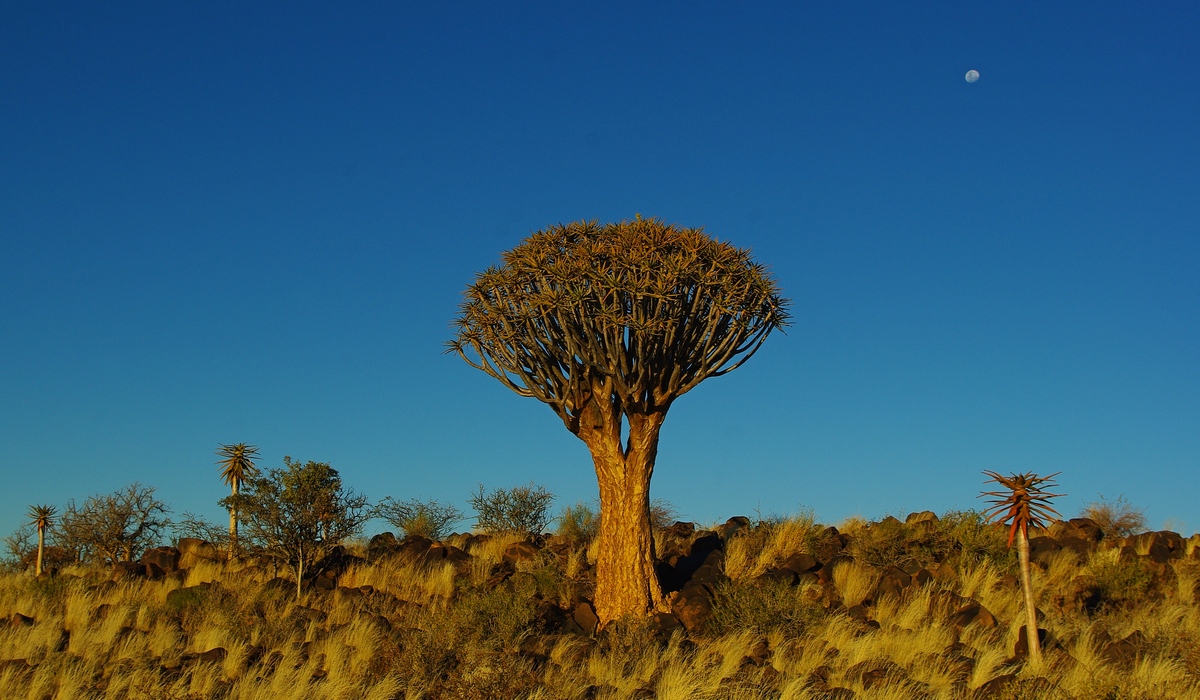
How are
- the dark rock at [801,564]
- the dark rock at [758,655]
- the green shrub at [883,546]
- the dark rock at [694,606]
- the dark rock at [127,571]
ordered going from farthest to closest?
the green shrub at [883,546] → the dark rock at [127,571] → the dark rock at [801,564] → the dark rock at [694,606] → the dark rock at [758,655]

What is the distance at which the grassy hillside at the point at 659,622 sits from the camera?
10359mm

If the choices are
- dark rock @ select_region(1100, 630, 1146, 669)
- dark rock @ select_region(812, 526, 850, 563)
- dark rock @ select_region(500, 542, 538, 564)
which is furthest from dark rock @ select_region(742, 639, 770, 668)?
dark rock @ select_region(500, 542, 538, 564)

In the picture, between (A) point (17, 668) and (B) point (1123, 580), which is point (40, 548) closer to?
(A) point (17, 668)

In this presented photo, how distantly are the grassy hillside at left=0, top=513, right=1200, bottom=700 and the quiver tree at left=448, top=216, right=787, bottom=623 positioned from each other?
147 cm

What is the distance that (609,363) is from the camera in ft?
43.3

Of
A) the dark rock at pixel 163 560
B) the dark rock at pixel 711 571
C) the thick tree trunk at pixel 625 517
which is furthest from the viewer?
the dark rock at pixel 163 560

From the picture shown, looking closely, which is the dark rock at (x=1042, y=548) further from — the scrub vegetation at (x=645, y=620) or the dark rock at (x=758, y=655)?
the dark rock at (x=758, y=655)

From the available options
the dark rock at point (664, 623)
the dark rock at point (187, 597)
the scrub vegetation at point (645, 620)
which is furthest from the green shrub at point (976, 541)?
the dark rock at point (187, 597)

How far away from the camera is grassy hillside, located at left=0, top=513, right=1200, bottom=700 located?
10359 mm

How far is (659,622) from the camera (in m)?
13.1

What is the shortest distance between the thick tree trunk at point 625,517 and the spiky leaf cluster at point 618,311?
39cm

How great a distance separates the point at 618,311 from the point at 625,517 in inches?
117

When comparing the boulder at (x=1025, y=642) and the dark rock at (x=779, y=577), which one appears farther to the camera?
the dark rock at (x=779, y=577)

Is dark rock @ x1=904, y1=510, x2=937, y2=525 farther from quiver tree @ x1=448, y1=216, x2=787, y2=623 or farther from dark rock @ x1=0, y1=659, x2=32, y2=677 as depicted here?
dark rock @ x1=0, y1=659, x2=32, y2=677
